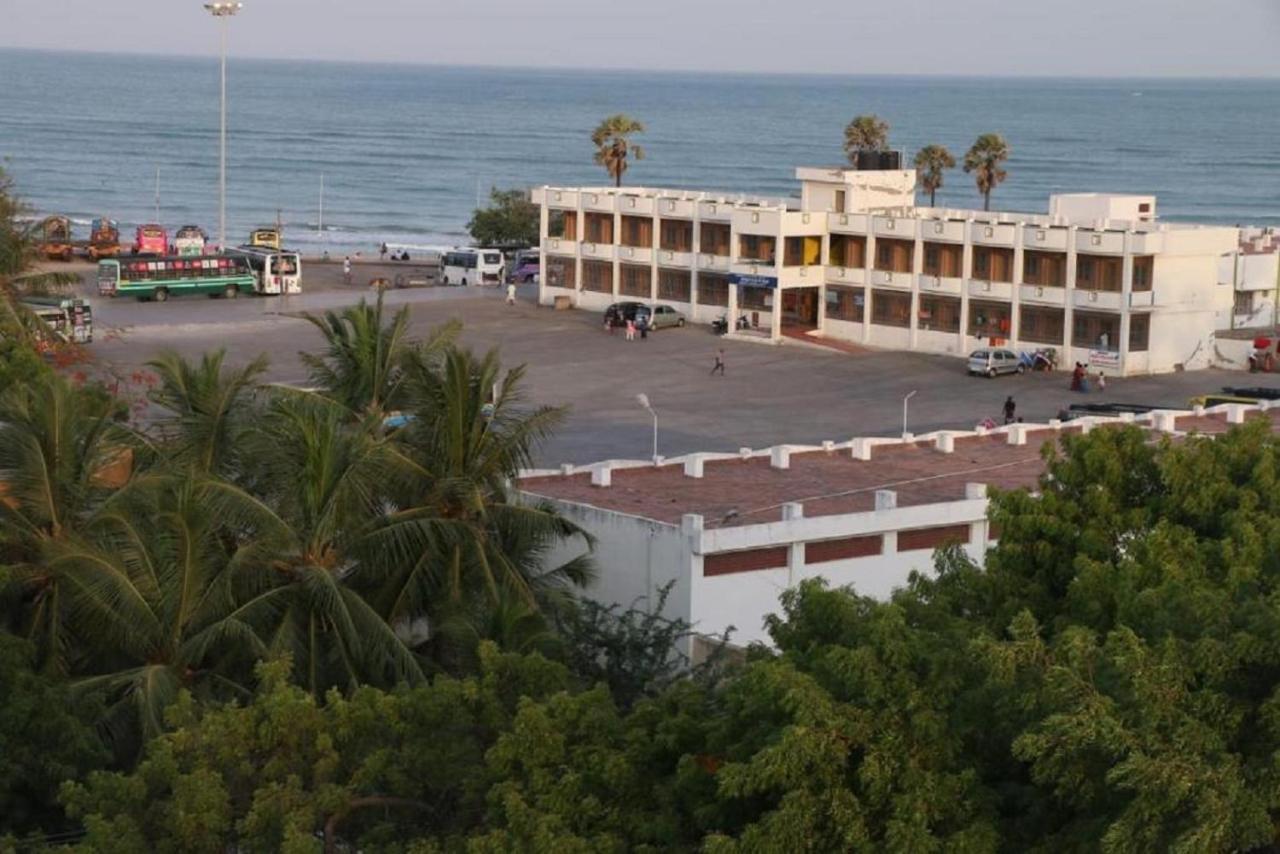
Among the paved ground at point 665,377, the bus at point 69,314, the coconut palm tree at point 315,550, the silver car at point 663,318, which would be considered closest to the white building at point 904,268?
the silver car at point 663,318

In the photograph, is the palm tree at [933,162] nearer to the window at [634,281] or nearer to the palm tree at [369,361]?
the window at [634,281]

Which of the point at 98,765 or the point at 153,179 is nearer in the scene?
the point at 98,765

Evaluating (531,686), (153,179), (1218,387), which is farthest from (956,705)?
(153,179)

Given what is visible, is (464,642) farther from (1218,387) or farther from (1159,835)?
(1218,387)

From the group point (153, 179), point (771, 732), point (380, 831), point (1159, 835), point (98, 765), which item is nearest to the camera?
point (1159, 835)

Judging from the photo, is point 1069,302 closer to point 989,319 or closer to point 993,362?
point 989,319

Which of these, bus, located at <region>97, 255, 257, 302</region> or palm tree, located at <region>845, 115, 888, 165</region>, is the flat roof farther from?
palm tree, located at <region>845, 115, 888, 165</region>
